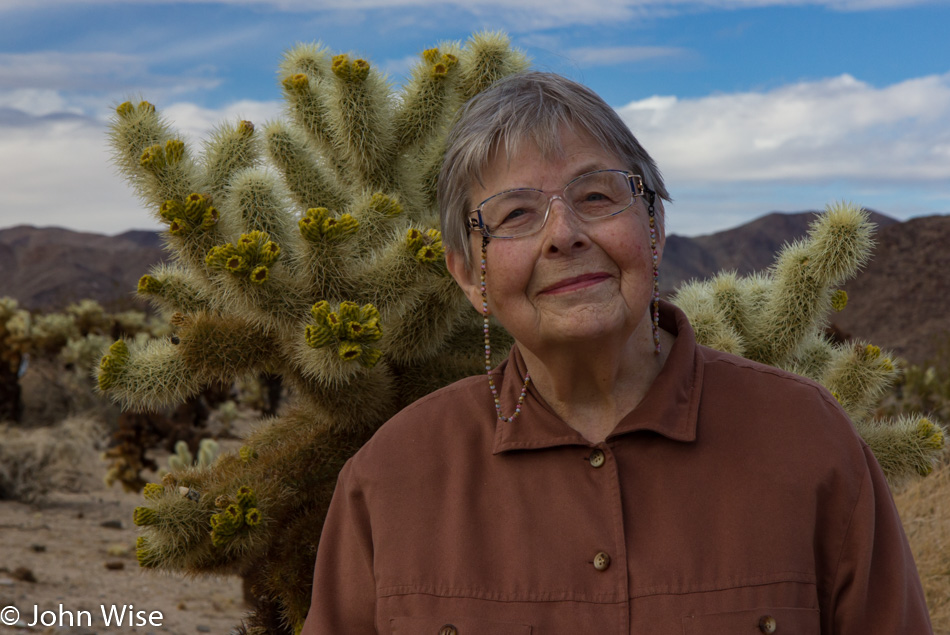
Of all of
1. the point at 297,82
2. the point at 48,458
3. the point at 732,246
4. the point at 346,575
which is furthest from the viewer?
the point at 732,246

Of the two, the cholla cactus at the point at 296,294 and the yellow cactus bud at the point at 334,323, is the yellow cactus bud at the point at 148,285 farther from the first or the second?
the yellow cactus bud at the point at 334,323

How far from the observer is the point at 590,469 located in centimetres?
214

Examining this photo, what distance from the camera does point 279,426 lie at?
3.59 metres

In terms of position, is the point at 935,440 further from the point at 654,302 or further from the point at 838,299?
the point at 654,302

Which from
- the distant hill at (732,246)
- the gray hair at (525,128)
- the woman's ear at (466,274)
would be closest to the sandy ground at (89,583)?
the woman's ear at (466,274)

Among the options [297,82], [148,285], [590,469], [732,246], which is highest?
[732,246]

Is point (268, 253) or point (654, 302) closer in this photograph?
point (654, 302)

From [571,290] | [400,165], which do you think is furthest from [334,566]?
[400,165]

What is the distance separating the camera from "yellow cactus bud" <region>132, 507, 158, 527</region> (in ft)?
9.25

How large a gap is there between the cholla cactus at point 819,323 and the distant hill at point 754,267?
0.27m

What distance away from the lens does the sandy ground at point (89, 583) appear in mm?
5641

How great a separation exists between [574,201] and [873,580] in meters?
1.13

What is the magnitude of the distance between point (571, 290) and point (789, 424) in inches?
24.3

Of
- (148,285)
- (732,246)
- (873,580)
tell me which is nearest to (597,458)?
(873,580)
